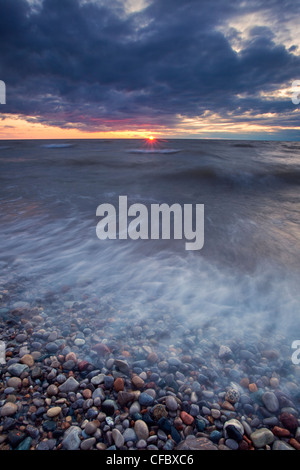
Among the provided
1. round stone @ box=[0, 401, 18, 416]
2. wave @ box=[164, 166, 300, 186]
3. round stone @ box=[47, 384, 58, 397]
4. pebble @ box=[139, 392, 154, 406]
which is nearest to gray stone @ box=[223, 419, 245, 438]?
pebble @ box=[139, 392, 154, 406]

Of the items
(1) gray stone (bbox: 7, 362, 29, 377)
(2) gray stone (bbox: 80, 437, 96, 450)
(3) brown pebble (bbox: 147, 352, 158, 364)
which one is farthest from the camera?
(3) brown pebble (bbox: 147, 352, 158, 364)

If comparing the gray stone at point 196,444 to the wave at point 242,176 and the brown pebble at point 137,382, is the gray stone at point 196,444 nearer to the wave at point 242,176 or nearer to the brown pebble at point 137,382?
the brown pebble at point 137,382

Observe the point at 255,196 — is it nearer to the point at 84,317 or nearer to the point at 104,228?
the point at 104,228

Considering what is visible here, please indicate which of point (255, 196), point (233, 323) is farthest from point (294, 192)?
point (233, 323)

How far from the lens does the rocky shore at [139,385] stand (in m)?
1.67

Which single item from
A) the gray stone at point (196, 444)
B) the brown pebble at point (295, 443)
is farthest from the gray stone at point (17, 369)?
the brown pebble at point (295, 443)

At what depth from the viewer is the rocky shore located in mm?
1675

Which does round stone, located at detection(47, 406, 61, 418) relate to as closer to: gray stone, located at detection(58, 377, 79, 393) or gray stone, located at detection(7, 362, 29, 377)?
gray stone, located at detection(58, 377, 79, 393)

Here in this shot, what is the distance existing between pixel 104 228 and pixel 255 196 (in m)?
6.90

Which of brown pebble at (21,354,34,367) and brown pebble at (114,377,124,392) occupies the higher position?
brown pebble at (21,354,34,367)

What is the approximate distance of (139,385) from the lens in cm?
203

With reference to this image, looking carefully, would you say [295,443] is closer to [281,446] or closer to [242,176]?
[281,446]

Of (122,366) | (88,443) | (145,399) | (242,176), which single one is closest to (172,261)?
(122,366)

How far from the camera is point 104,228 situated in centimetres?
588
